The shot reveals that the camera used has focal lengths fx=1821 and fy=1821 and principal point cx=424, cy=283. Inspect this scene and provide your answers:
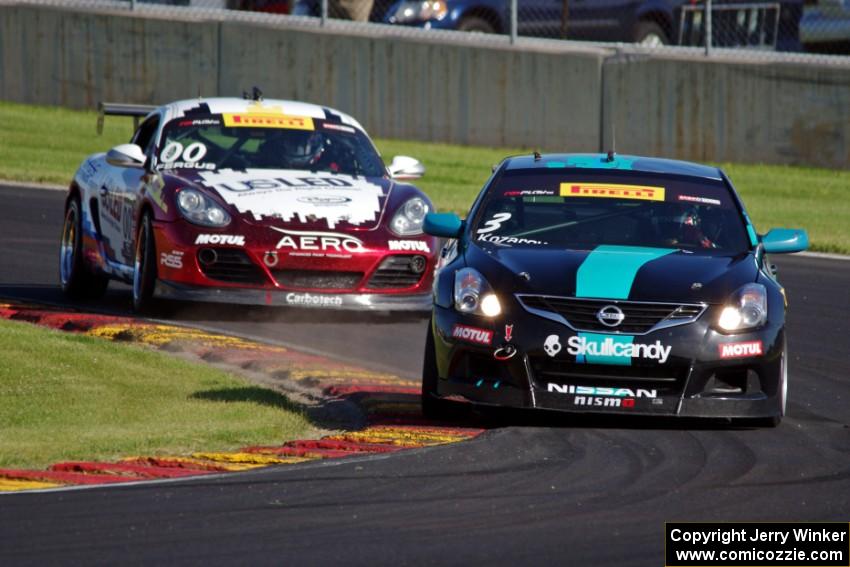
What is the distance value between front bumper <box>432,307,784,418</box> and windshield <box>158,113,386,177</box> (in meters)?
4.77

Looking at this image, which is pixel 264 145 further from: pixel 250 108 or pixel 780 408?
pixel 780 408

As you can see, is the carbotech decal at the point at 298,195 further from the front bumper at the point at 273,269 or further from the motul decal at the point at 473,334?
the motul decal at the point at 473,334

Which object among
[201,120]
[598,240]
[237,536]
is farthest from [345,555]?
[201,120]

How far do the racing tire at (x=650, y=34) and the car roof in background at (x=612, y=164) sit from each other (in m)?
14.3

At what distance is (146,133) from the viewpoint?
13.3 meters

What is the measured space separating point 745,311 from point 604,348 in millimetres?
712

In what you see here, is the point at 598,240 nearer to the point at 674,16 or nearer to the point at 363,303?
the point at 363,303

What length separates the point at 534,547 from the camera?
589 cm

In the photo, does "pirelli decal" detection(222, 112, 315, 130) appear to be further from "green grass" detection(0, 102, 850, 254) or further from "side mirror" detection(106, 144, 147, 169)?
"green grass" detection(0, 102, 850, 254)

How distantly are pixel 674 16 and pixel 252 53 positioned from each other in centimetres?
555

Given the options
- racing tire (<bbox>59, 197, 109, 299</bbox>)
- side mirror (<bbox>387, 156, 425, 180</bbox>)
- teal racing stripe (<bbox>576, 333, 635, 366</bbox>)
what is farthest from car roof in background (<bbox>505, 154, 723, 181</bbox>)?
racing tire (<bbox>59, 197, 109, 299</bbox>)

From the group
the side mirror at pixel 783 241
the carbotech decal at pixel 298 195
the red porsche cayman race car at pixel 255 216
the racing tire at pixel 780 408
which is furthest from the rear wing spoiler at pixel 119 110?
the racing tire at pixel 780 408

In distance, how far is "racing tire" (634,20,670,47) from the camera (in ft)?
78.6

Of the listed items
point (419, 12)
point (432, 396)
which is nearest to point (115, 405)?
point (432, 396)
